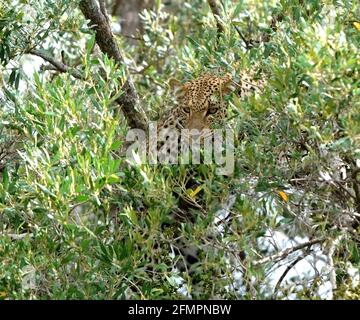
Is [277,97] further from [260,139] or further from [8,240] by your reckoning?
[8,240]

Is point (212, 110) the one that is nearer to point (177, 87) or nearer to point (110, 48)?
point (177, 87)

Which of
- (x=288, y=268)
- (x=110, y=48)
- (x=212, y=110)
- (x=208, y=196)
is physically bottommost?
(x=288, y=268)

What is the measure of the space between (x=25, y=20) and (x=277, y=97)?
1753 mm

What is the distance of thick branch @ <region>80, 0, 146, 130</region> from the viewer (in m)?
5.88

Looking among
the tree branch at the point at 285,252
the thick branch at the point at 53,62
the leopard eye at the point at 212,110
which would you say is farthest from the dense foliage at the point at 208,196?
the leopard eye at the point at 212,110

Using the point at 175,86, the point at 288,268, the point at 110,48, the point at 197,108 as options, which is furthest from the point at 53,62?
the point at 288,268

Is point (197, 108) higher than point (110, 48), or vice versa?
point (110, 48)

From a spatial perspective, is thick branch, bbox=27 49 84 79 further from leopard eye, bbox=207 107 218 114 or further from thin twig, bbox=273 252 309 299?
thin twig, bbox=273 252 309 299

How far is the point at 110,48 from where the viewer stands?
233 inches

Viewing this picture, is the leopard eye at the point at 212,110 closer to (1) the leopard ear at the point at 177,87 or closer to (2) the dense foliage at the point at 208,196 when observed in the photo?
(1) the leopard ear at the point at 177,87

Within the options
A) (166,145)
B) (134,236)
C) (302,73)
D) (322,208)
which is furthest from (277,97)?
(166,145)

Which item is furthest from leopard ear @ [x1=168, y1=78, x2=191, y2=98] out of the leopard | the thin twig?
the thin twig

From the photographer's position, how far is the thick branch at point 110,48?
19.3ft

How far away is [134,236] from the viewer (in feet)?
14.8
